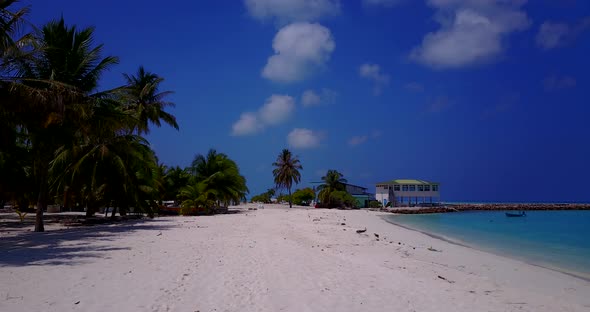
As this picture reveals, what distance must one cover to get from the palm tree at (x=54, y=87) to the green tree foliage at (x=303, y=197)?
1985 inches

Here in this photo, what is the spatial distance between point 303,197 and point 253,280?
5923 cm

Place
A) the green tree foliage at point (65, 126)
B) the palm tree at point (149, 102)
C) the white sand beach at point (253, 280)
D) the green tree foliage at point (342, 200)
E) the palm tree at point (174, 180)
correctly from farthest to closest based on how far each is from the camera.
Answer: the green tree foliage at point (342, 200), the palm tree at point (174, 180), the palm tree at point (149, 102), the green tree foliage at point (65, 126), the white sand beach at point (253, 280)

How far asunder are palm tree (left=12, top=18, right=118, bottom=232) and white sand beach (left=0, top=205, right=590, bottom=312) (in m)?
4.10

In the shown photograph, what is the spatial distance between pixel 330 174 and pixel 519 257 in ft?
150

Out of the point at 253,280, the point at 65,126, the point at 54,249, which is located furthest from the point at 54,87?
the point at 253,280

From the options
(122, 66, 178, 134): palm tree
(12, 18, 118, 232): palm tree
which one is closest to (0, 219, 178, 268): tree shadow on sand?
(12, 18, 118, 232): palm tree

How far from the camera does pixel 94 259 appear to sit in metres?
8.32

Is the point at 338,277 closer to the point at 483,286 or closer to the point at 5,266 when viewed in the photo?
the point at 483,286

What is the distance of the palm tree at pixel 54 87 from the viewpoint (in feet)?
40.3

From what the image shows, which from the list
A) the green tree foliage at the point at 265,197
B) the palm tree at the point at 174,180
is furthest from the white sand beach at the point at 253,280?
the green tree foliage at the point at 265,197

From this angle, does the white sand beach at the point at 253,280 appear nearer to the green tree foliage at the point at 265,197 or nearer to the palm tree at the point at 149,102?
the palm tree at the point at 149,102

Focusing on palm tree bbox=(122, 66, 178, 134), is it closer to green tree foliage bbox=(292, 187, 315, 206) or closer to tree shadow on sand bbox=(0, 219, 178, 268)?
tree shadow on sand bbox=(0, 219, 178, 268)

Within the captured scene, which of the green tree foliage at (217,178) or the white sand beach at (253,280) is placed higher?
the green tree foliage at (217,178)

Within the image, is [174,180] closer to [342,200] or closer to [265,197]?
[342,200]
